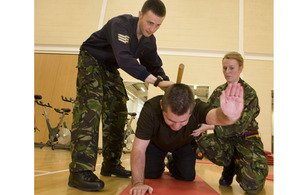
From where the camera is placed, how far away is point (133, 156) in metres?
1.54

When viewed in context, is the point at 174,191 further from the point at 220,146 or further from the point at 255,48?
the point at 255,48

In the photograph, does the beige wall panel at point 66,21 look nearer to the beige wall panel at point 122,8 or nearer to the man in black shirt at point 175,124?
the beige wall panel at point 122,8

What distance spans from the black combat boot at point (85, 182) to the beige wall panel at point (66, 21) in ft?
19.9

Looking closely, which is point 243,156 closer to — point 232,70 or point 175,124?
point 232,70

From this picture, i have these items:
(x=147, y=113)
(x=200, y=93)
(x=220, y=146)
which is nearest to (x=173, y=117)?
(x=147, y=113)

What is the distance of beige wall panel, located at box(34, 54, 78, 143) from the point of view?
6.93 metres

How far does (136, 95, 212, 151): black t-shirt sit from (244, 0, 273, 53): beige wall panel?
228 inches

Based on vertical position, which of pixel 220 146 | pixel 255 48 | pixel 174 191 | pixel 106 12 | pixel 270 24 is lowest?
pixel 174 191

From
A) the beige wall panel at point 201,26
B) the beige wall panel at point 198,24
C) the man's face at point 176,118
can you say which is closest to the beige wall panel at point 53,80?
the beige wall panel at point 198,24

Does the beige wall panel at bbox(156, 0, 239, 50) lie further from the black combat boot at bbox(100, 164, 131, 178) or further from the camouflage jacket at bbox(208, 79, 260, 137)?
the black combat boot at bbox(100, 164, 131, 178)

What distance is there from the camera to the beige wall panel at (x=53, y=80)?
273 inches

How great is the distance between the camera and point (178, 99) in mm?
1390

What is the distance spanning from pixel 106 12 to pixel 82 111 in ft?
20.3

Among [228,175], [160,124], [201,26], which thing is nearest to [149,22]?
[160,124]
